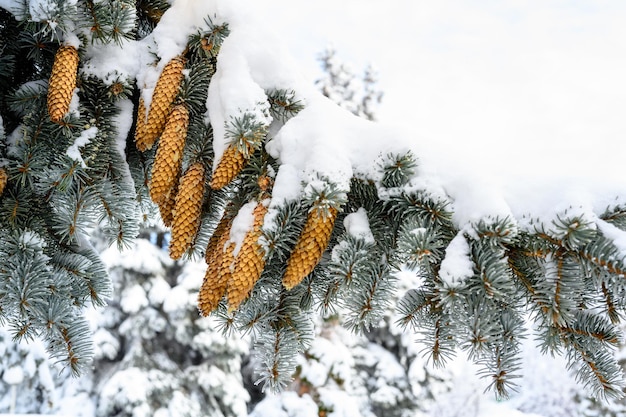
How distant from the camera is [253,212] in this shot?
3.35 feet

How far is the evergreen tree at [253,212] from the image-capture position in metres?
0.89

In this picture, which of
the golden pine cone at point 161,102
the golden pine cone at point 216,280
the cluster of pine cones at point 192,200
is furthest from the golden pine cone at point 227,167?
the golden pine cone at point 161,102

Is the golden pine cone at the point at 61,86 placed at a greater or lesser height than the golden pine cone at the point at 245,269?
greater

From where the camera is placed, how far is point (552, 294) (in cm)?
86

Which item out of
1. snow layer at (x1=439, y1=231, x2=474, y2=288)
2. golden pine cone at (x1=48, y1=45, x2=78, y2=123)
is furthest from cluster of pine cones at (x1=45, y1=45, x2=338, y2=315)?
snow layer at (x1=439, y1=231, x2=474, y2=288)

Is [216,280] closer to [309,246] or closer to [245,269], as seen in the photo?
[245,269]

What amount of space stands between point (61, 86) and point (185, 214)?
1.43 feet

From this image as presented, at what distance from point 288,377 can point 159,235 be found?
5.79 metres

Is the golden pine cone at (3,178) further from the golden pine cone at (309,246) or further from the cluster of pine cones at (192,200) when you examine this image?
the golden pine cone at (309,246)

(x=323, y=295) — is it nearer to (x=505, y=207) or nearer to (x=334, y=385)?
(x=505, y=207)

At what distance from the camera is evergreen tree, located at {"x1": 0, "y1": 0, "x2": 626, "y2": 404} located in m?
0.89

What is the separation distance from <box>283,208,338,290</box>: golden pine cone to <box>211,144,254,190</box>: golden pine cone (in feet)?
0.70

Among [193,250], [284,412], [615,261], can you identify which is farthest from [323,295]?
[284,412]

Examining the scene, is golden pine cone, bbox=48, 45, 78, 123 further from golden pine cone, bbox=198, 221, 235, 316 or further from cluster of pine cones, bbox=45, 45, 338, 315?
golden pine cone, bbox=198, 221, 235, 316
